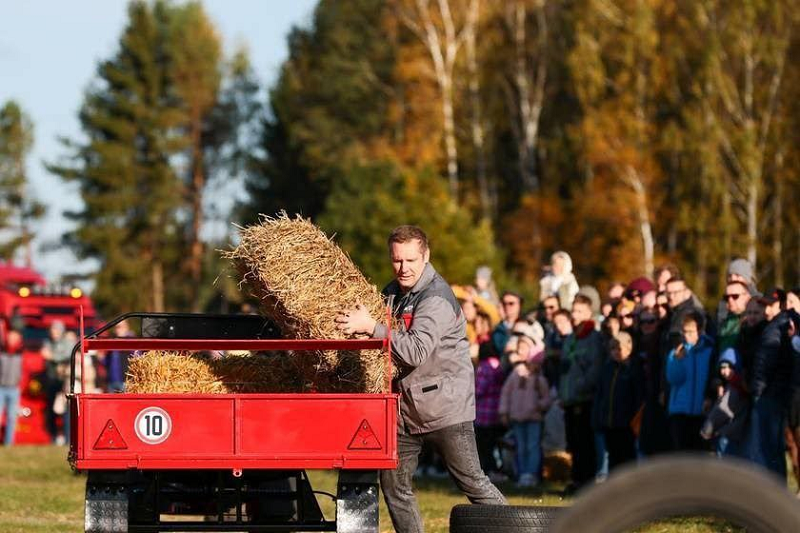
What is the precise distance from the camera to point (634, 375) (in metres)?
15.8

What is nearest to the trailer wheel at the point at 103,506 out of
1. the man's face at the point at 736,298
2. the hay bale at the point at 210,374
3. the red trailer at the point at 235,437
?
the red trailer at the point at 235,437

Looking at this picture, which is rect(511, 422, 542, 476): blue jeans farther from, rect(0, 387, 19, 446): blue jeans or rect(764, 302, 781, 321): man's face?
rect(0, 387, 19, 446): blue jeans

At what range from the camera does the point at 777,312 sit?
548 inches

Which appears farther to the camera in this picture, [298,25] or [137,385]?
[298,25]

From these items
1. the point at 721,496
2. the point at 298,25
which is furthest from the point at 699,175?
the point at 721,496

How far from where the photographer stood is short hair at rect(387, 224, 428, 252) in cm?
939

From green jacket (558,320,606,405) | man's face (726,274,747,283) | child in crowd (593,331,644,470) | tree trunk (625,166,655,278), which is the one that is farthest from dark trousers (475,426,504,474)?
tree trunk (625,166,655,278)

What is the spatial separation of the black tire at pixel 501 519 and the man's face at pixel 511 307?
39.4ft

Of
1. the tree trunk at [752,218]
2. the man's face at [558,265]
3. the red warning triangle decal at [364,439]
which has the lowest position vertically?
the red warning triangle decal at [364,439]

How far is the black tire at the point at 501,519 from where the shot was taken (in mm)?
7320

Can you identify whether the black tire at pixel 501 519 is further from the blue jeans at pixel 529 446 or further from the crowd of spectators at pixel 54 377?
the crowd of spectators at pixel 54 377

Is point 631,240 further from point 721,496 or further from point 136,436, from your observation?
point 721,496

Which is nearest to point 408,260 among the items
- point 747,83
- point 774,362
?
point 774,362

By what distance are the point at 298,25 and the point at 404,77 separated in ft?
58.4
